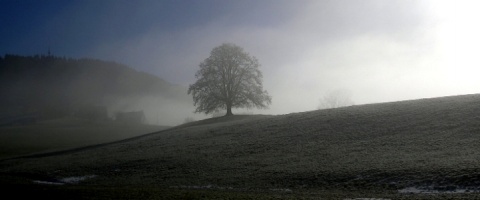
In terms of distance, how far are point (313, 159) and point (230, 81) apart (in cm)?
3661

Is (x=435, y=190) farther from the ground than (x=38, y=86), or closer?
closer

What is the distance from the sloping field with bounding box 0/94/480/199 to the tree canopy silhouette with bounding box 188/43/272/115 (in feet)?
53.3

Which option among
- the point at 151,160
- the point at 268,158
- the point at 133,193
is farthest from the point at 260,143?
the point at 133,193

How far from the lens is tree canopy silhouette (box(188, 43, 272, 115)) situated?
6131 cm

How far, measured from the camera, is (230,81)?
61438 millimetres

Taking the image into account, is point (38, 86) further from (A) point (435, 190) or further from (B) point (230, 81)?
(A) point (435, 190)

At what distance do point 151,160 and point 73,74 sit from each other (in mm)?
180819

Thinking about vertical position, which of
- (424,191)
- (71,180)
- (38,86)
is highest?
(38,86)

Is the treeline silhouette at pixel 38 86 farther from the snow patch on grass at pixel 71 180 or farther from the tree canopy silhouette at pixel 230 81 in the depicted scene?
the snow patch on grass at pixel 71 180

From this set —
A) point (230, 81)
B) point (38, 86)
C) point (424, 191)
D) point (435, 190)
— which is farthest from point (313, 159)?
point (38, 86)

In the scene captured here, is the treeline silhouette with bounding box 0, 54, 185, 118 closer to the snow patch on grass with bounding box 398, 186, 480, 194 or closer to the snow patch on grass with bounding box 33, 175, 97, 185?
the snow patch on grass with bounding box 33, 175, 97, 185

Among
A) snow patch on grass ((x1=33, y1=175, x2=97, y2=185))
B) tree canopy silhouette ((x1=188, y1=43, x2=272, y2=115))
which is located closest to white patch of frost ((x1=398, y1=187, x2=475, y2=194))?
snow patch on grass ((x1=33, y1=175, x2=97, y2=185))

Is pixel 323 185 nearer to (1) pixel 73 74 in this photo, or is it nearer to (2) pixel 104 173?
(2) pixel 104 173

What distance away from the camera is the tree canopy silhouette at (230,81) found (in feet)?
201
